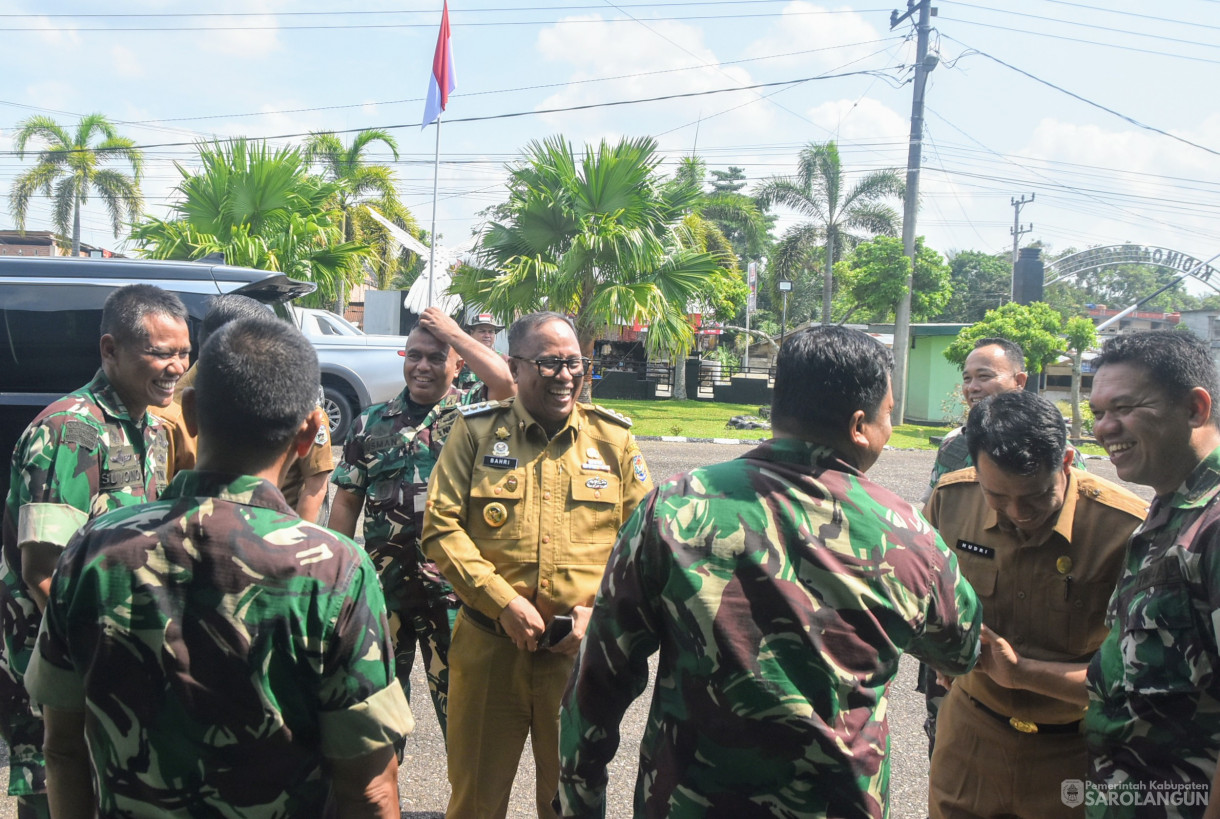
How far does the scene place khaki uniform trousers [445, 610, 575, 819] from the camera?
2.96m

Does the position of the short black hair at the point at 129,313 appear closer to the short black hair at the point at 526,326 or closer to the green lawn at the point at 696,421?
the short black hair at the point at 526,326

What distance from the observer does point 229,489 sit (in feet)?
5.33

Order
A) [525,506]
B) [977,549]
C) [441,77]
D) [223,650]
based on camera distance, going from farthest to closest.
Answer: [441,77], [525,506], [977,549], [223,650]

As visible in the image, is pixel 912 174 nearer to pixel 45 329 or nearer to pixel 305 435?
pixel 45 329

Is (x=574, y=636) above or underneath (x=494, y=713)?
above

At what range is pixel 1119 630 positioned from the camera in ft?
6.81

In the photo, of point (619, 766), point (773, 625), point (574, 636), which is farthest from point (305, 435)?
point (619, 766)

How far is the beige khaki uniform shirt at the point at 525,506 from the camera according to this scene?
3010 millimetres

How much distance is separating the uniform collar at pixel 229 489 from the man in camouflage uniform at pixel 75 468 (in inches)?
41.9

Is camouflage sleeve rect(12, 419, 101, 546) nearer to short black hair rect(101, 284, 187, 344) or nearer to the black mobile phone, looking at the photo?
short black hair rect(101, 284, 187, 344)

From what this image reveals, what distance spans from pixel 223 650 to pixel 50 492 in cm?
129

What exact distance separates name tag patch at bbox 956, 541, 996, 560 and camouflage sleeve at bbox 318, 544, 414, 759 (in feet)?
5.88

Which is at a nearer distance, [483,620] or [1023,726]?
[1023,726]

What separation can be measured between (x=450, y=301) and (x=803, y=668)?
47.8ft
